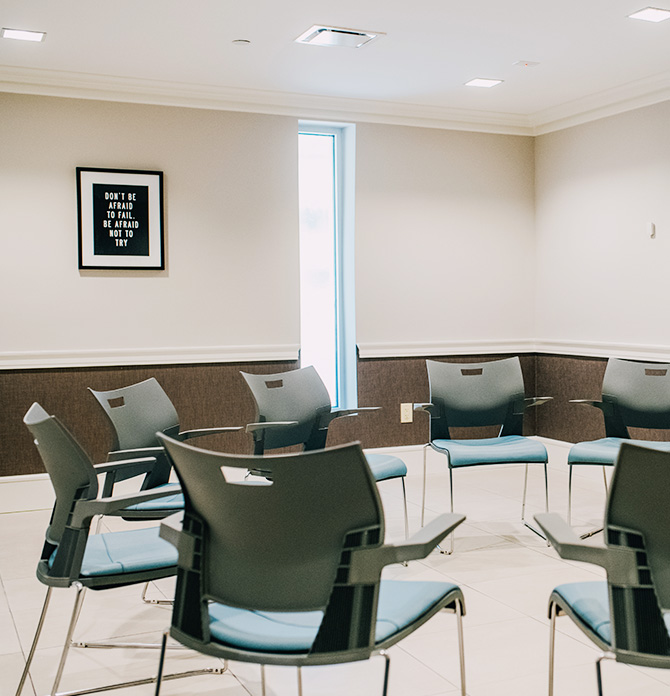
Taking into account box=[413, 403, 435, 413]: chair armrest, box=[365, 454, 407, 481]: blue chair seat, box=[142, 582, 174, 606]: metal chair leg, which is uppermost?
box=[413, 403, 435, 413]: chair armrest

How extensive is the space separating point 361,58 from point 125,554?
133 inches

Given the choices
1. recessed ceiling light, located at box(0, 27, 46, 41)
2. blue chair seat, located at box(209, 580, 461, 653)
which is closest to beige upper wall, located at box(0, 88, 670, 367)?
recessed ceiling light, located at box(0, 27, 46, 41)

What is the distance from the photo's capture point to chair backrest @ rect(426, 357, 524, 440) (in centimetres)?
479

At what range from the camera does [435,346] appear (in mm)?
6312

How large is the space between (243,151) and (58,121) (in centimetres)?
121

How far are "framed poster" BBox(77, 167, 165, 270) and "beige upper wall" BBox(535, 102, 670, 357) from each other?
301 cm

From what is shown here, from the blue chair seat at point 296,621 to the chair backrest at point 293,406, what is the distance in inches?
82.8

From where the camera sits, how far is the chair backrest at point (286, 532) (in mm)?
1752

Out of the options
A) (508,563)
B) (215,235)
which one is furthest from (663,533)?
(215,235)

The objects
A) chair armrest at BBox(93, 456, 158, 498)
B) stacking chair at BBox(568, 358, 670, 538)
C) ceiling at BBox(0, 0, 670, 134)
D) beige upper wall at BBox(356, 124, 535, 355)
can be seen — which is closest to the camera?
chair armrest at BBox(93, 456, 158, 498)

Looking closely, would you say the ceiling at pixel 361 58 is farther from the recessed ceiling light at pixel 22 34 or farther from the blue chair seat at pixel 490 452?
the blue chair seat at pixel 490 452

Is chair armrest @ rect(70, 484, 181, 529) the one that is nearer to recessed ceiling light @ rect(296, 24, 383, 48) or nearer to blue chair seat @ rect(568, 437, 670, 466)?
blue chair seat @ rect(568, 437, 670, 466)

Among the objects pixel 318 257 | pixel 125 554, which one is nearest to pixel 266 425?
pixel 125 554

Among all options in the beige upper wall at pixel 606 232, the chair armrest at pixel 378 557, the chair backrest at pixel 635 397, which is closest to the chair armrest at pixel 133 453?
the chair armrest at pixel 378 557
